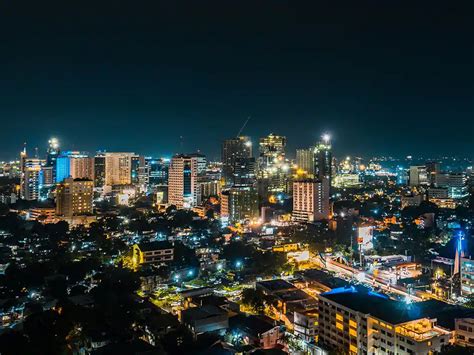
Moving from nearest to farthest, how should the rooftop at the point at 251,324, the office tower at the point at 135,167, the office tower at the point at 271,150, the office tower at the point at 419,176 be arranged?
the rooftop at the point at 251,324 < the office tower at the point at 135,167 < the office tower at the point at 271,150 < the office tower at the point at 419,176

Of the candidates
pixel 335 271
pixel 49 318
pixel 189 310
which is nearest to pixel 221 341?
pixel 189 310

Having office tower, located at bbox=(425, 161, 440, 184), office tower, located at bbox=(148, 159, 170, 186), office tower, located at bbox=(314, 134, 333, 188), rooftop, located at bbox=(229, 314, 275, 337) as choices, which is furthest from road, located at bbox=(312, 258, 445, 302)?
office tower, located at bbox=(425, 161, 440, 184)

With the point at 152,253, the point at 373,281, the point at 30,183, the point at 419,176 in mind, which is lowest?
the point at 373,281

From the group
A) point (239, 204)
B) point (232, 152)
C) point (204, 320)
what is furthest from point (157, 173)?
point (204, 320)

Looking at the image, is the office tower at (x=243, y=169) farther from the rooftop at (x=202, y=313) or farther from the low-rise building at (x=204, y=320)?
the low-rise building at (x=204, y=320)

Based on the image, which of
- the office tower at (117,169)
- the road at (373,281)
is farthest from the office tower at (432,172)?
the road at (373,281)

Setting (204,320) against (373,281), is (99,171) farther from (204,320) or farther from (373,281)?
(204,320)
